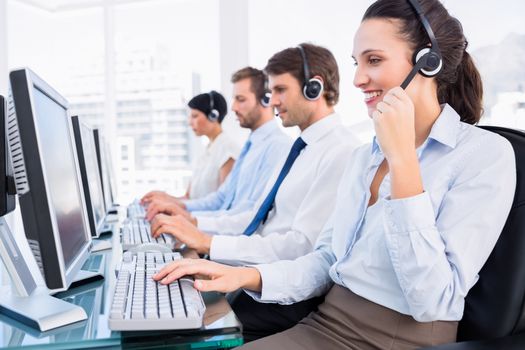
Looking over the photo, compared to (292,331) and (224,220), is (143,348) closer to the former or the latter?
(292,331)

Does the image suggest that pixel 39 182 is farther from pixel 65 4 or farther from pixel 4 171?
pixel 65 4

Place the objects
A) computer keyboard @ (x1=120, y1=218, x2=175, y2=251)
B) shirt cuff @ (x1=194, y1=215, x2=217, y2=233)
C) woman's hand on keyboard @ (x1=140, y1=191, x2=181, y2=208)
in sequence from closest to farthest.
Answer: computer keyboard @ (x1=120, y1=218, x2=175, y2=251) < shirt cuff @ (x1=194, y1=215, x2=217, y2=233) < woman's hand on keyboard @ (x1=140, y1=191, x2=181, y2=208)

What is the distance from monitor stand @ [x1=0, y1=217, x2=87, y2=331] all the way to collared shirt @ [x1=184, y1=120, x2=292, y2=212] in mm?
1462

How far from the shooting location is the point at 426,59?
3.19 feet

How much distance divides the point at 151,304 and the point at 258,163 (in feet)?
5.74

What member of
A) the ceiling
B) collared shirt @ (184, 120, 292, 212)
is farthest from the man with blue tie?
the ceiling

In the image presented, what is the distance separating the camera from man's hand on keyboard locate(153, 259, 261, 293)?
917 millimetres

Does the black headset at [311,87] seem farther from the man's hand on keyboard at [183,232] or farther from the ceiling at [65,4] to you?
the ceiling at [65,4]

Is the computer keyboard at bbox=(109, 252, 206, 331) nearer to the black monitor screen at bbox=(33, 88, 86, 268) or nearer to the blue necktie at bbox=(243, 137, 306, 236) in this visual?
the black monitor screen at bbox=(33, 88, 86, 268)

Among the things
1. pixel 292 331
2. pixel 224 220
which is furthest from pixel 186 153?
pixel 292 331

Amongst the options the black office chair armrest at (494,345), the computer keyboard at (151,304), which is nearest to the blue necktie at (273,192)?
the computer keyboard at (151,304)

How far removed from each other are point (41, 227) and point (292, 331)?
1.89ft

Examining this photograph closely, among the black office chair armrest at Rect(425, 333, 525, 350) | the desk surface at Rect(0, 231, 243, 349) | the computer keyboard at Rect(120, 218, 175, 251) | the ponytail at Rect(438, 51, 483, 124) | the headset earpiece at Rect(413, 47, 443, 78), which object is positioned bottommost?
the black office chair armrest at Rect(425, 333, 525, 350)

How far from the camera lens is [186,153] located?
486 cm
